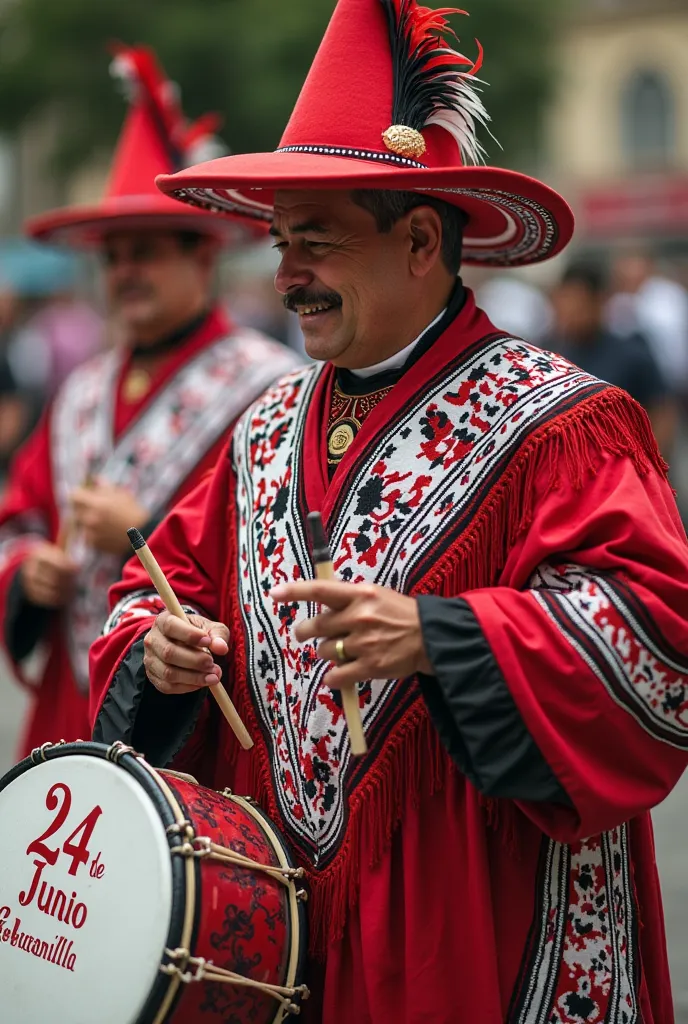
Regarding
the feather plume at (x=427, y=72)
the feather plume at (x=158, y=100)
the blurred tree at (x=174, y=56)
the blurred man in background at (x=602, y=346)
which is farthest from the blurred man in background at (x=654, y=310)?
the feather plume at (x=427, y=72)

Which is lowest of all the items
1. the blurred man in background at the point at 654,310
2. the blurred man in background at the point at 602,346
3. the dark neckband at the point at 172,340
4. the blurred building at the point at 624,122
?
the dark neckband at the point at 172,340

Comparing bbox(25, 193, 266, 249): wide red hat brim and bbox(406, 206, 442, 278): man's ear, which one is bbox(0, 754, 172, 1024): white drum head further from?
bbox(25, 193, 266, 249): wide red hat brim

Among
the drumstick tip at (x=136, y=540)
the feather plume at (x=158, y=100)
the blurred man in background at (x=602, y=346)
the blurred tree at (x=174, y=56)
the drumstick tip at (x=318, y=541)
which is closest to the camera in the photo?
the drumstick tip at (x=318, y=541)

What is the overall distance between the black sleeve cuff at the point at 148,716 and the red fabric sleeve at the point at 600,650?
69 cm

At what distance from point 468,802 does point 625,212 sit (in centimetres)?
3002

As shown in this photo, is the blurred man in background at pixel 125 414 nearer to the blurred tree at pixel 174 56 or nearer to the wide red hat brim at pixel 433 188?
the wide red hat brim at pixel 433 188

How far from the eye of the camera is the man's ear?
264 centimetres

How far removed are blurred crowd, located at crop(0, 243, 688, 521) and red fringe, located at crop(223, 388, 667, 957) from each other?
3.14 meters

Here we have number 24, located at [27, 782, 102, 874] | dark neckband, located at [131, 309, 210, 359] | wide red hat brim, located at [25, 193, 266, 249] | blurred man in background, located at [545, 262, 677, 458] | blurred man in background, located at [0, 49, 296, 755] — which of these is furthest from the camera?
blurred man in background, located at [545, 262, 677, 458]

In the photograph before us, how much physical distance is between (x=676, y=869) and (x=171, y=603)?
10.4ft

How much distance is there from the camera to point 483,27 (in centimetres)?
1936

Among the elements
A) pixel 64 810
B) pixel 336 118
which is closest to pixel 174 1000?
pixel 64 810

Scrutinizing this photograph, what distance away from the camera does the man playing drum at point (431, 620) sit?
2248 millimetres

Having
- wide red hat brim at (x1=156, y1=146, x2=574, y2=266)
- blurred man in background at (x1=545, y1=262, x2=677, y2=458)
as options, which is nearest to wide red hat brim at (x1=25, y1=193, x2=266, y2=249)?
wide red hat brim at (x1=156, y1=146, x2=574, y2=266)
